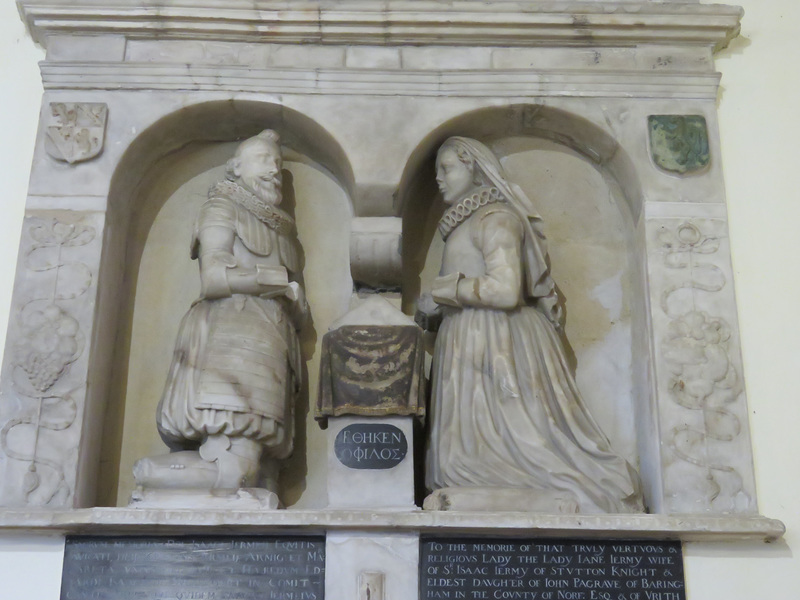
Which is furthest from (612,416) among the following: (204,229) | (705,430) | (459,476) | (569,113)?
(204,229)

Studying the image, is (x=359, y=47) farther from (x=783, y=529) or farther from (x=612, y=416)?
(x=783, y=529)

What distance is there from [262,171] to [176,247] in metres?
0.58

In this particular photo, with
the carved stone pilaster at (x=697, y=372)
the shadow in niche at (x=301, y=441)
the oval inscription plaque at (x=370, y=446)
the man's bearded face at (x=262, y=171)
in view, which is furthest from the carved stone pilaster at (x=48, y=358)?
the carved stone pilaster at (x=697, y=372)

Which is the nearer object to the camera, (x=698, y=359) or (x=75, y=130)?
(x=698, y=359)

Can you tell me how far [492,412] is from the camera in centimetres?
471

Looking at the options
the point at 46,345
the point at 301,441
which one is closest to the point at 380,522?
the point at 301,441

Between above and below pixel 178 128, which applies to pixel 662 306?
below

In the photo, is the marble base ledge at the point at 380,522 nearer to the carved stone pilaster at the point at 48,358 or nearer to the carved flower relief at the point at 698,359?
the carved stone pilaster at the point at 48,358

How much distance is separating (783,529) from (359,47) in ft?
9.02

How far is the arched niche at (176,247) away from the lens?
197 inches

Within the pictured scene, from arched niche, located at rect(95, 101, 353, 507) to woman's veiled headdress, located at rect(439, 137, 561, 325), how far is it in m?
0.59

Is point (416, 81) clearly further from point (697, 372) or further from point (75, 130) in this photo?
point (697, 372)

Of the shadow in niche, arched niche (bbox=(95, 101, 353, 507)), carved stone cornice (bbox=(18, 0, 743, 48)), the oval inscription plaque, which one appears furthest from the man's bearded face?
the oval inscription plaque

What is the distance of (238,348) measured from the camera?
15.4 ft
